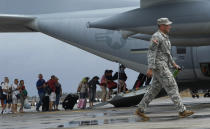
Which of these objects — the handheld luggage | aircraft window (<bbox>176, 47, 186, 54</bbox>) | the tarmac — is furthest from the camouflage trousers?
the handheld luggage

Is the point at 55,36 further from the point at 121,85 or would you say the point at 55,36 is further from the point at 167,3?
the point at 167,3

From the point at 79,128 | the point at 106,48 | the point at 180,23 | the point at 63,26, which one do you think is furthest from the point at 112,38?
the point at 79,128

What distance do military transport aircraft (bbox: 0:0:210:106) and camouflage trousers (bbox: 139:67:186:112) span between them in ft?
11.1

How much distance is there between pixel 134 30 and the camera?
12.4 metres

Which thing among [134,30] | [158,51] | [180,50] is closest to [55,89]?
[180,50]

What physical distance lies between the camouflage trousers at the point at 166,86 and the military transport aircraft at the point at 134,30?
3.38 metres

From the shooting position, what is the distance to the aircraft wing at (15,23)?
16.8 m

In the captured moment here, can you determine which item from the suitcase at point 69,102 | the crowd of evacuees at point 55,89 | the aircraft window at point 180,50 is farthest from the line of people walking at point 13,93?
the aircraft window at point 180,50

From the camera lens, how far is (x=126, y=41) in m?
17.6

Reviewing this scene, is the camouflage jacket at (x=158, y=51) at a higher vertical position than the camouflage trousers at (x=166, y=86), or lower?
higher

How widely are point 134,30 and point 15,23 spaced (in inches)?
253

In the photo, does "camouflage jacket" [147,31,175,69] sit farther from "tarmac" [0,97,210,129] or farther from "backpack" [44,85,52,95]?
"backpack" [44,85,52,95]

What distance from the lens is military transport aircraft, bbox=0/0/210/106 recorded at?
12.0 metres

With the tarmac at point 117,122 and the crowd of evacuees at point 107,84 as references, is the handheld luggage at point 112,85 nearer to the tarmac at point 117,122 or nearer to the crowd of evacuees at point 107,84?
the crowd of evacuees at point 107,84
